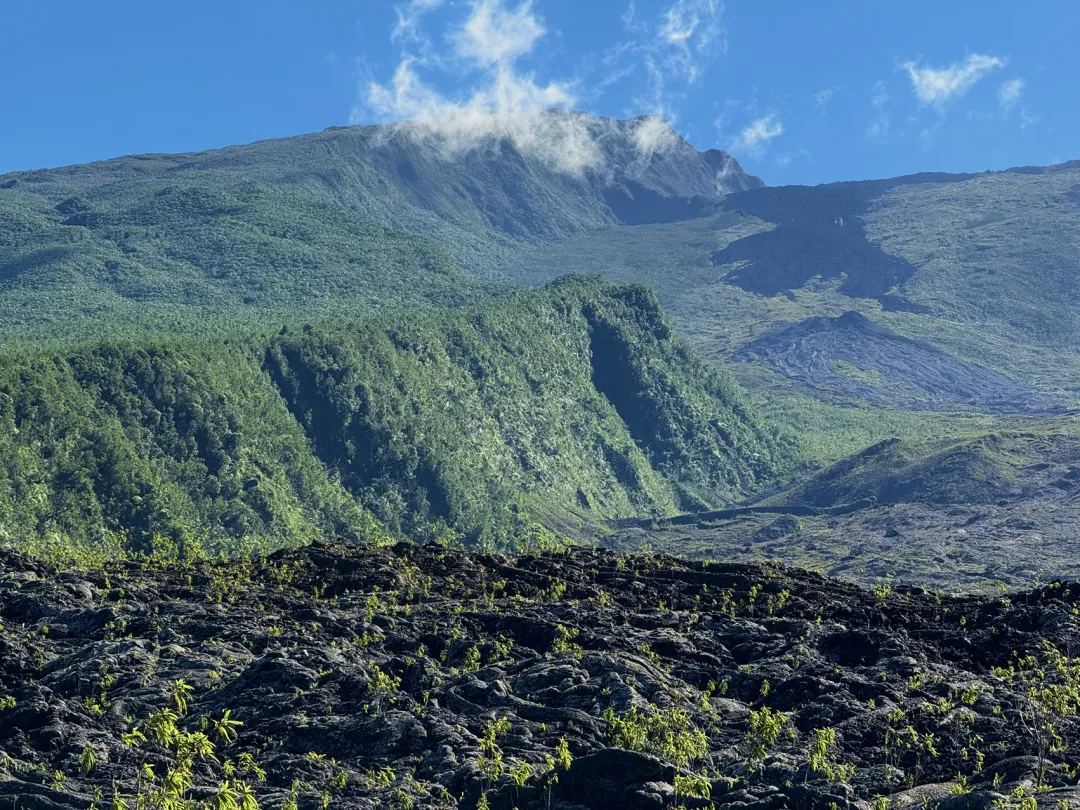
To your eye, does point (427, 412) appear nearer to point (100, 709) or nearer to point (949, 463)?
point (949, 463)

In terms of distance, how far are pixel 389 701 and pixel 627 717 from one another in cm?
729

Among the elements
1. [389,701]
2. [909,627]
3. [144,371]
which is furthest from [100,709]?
[144,371]

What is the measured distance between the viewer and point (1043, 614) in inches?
2399

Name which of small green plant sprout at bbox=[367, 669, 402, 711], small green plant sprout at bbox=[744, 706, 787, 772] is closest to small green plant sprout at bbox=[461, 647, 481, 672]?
small green plant sprout at bbox=[367, 669, 402, 711]

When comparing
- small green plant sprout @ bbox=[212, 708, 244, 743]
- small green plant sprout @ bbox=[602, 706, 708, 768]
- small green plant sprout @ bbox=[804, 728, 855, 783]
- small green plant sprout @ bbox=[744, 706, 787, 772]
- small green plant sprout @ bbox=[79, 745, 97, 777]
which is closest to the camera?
small green plant sprout @ bbox=[79, 745, 97, 777]

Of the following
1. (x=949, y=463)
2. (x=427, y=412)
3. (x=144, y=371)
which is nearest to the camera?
(x=144, y=371)

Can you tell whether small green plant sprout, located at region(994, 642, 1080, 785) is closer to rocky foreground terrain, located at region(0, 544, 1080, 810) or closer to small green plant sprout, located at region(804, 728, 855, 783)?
rocky foreground terrain, located at region(0, 544, 1080, 810)

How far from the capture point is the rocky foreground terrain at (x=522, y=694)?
4328 centimetres

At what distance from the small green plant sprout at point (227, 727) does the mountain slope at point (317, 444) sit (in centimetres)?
6254

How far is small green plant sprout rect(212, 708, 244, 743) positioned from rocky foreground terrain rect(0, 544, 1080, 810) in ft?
0.52

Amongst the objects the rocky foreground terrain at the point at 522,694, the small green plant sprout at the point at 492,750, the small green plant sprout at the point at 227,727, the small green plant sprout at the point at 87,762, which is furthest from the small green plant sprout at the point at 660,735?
the small green plant sprout at the point at 87,762

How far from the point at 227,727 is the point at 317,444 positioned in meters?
109

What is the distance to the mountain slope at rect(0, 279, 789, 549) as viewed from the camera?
120188mm

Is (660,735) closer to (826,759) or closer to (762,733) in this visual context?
(762,733)
